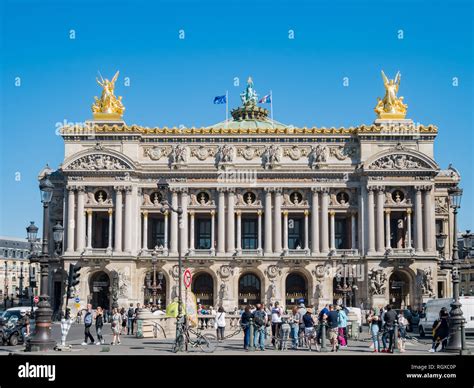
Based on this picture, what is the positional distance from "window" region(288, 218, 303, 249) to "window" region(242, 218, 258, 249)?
14.1 feet

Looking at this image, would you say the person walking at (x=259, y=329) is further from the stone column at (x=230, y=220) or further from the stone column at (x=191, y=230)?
the stone column at (x=191, y=230)

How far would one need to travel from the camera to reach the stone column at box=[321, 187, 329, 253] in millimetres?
95312

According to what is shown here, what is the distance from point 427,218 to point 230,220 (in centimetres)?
2359

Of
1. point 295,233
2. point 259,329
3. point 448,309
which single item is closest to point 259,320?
point 259,329

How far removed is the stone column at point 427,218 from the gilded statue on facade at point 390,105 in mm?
10693

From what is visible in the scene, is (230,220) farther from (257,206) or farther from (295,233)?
(295,233)

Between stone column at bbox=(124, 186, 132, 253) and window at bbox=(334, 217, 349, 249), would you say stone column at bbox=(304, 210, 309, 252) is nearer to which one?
window at bbox=(334, 217, 349, 249)

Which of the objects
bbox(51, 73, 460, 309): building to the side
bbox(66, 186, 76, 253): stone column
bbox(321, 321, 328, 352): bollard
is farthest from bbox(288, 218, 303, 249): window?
bbox(321, 321, 328, 352): bollard

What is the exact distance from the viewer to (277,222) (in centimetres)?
9600

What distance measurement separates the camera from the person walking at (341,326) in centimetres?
4451

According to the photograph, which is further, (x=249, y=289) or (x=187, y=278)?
(x=249, y=289)

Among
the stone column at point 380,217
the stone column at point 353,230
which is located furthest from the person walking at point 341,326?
the stone column at point 353,230
